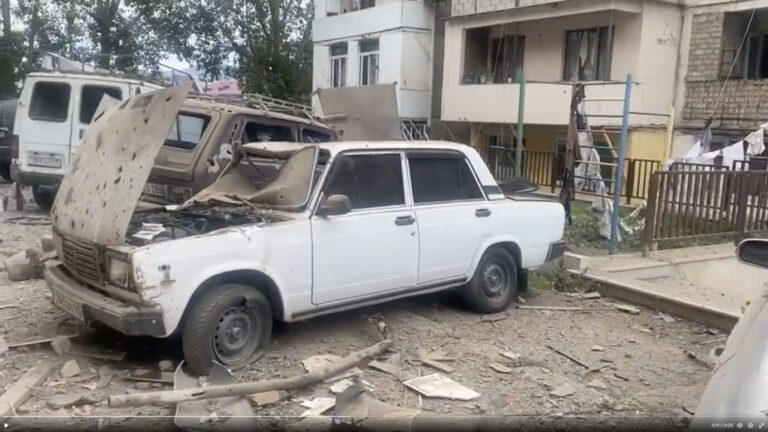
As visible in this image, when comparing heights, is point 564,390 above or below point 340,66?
below

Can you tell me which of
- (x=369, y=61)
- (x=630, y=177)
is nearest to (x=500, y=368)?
(x=630, y=177)

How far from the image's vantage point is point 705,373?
557 cm

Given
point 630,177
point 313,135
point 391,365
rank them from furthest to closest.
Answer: point 630,177, point 313,135, point 391,365

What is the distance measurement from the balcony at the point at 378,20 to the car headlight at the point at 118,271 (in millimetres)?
19655

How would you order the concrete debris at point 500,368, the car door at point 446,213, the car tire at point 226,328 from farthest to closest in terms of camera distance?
the car door at point 446,213
the concrete debris at point 500,368
the car tire at point 226,328

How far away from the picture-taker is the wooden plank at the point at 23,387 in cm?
425

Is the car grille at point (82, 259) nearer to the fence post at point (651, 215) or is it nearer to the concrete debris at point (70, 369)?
the concrete debris at point (70, 369)

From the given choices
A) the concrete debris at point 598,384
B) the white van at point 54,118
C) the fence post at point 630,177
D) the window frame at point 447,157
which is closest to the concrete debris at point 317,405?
the concrete debris at point 598,384

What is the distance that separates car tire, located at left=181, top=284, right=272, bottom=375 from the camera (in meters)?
4.72

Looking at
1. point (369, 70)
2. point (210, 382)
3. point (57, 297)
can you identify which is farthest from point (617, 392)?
point (369, 70)

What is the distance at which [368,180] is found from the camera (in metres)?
5.89

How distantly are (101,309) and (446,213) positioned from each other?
2.98 meters

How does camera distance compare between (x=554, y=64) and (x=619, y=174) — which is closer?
(x=619, y=174)

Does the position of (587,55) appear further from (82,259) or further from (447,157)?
(82,259)
